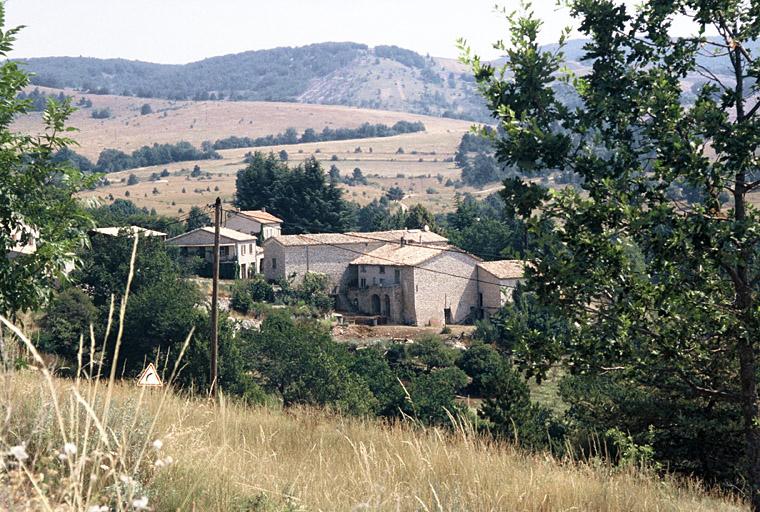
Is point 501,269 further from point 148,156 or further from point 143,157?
point 143,157

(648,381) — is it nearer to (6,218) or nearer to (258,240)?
(6,218)

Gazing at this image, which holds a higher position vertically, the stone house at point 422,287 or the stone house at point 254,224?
the stone house at point 254,224

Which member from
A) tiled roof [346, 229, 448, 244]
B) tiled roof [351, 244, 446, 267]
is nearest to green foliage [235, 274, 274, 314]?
tiled roof [351, 244, 446, 267]

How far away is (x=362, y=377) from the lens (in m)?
41.2

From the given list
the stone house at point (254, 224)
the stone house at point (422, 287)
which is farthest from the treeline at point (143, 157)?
the stone house at point (422, 287)

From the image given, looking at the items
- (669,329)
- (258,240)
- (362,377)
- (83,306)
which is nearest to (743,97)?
(669,329)

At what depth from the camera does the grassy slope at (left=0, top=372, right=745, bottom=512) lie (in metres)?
4.61

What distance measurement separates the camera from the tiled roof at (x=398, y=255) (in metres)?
59.8

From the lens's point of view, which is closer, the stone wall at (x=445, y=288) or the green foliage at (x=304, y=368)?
the green foliage at (x=304, y=368)

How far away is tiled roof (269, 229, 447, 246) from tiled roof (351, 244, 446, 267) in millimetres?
1762

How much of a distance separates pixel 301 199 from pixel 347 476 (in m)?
71.6

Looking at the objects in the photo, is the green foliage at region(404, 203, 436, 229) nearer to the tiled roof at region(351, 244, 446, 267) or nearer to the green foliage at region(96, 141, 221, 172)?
the tiled roof at region(351, 244, 446, 267)

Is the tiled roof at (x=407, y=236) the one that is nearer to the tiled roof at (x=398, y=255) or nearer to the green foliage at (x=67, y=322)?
the tiled roof at (x=398, y=255)

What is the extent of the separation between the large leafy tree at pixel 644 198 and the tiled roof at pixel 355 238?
53215 mm
